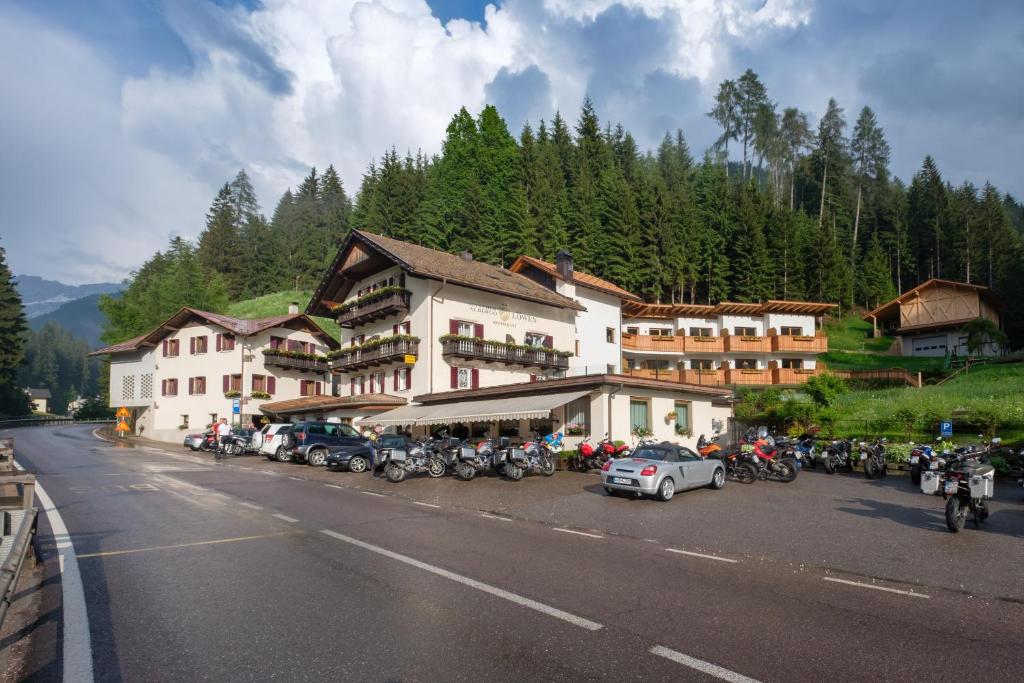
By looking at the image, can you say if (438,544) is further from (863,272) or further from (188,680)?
(863,272)

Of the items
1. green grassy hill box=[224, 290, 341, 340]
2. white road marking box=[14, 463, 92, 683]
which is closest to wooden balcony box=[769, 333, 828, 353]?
green grassy hill box=[224, 290, 341, 340]

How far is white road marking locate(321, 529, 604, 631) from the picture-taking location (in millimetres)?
5723

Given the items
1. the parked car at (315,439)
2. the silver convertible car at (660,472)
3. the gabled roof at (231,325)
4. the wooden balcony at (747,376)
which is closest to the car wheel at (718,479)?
the silver convertible car at (660,472)

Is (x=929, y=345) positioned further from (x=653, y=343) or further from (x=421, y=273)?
(x=421, y=273)

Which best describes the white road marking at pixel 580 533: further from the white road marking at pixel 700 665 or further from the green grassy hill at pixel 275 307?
the green grassy hill at pixel 275 307

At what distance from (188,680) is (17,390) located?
91.0 metres

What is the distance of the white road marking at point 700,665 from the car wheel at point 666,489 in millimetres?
9762

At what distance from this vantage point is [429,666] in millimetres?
4625

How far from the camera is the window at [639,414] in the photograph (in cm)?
2339

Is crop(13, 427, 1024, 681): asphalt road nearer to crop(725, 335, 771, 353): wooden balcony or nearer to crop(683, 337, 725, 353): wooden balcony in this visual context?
crop(683, 337, 725, 353): wooden balcony

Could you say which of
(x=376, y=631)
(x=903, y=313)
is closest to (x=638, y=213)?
(x=903, y=313)

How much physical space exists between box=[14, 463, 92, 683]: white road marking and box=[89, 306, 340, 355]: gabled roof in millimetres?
37431

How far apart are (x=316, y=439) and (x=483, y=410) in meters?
8.27

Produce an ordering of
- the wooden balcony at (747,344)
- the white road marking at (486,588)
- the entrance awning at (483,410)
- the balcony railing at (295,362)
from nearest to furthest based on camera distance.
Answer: the white road marking at (486,588) → the entrance awning at (483,410) → the balcony railing at (295,362) → the wooden balcony at (747,344)
